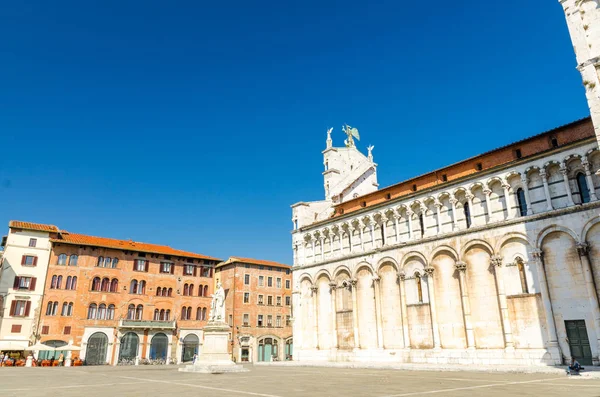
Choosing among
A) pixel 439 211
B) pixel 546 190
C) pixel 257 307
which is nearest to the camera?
pixel 546 190

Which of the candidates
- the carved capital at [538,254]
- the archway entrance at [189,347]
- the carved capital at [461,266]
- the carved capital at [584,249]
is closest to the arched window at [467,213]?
the carved capital at [461,266]

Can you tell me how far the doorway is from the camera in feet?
69.5

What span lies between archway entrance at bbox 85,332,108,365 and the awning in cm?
568

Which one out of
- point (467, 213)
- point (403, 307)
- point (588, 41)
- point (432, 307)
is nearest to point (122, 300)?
point (403, 307)

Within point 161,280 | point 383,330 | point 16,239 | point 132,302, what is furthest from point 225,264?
point 383,330

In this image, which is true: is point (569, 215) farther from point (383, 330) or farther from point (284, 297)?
point (284, 297)

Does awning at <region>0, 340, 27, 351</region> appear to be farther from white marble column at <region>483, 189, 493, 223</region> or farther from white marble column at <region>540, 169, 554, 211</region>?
white marble column at <region>540, 169, 554, 211</region>

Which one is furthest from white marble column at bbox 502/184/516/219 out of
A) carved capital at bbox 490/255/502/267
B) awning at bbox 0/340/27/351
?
awning at bbox 0/340/27/351

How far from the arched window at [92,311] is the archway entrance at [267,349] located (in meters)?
19.3

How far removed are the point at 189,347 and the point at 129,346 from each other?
265 inches

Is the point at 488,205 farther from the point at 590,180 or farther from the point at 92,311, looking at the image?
the point at 92,311

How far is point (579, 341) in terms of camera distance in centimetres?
2148

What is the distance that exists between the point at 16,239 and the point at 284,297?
31.6 meters

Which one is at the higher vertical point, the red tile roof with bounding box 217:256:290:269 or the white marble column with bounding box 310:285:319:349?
the red tile roof with bounding box 217:256:290:269
